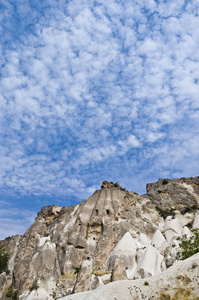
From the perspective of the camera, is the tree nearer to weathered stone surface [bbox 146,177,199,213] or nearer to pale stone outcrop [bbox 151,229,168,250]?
pale stone outcrop [bbox 151,229,168,250]

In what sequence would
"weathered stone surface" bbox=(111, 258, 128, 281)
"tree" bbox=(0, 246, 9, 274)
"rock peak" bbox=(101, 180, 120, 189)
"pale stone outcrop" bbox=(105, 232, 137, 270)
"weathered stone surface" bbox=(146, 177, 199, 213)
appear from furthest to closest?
1. "rock peak" bbox=(101, 180, 120, 189)
2. "weathered stone surface" bbox=(146, 177, 199, 213)
3. "tree" bbox=(0, 246, 9, 274)
4. "pale stone outcrop" bbox=(105, 232, 137, 270)
5. "weathered stone surface" bbox=(111, 258, 128, 281)

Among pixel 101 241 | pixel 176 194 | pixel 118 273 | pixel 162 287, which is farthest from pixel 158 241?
pixel 162 287

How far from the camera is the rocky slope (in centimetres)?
3191

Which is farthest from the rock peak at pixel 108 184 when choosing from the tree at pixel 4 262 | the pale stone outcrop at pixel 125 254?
the tree at pixel 4 262

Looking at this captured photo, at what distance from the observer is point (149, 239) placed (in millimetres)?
44406

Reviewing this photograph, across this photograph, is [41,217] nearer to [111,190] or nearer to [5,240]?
[5,240]

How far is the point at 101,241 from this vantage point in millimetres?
42312

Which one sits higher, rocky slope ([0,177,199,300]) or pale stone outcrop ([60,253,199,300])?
rocky slope ([0,177,199,300])

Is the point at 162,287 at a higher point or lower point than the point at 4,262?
lower

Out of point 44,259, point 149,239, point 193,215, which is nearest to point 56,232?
point 44,259

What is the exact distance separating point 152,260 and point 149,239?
1239 cm

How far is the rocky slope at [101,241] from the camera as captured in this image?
31.9 meters

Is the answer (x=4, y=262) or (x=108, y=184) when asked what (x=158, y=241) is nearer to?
(x=108, y=184)

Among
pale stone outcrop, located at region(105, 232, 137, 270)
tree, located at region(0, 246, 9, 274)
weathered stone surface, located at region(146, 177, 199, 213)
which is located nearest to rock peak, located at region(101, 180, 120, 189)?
weathered stone surface, located at region(146, 177, 199, 213)
